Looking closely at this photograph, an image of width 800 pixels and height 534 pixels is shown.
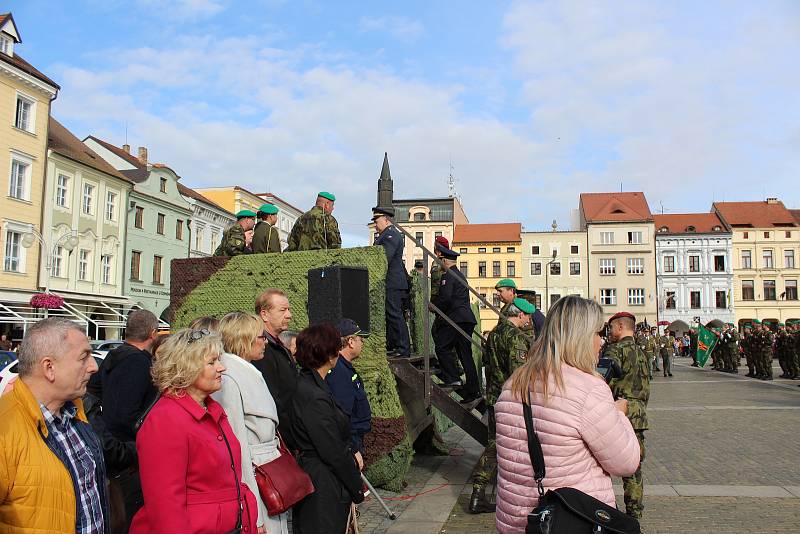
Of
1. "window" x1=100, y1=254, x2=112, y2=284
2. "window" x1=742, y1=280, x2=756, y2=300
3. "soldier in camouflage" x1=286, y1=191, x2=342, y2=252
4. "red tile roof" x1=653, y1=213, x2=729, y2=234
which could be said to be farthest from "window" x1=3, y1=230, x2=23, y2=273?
"window" x1=742, y1=280, x2=756, y2=300

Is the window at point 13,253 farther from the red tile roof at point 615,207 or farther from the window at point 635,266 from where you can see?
the window at point 635,266

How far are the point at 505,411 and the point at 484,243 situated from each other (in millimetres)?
69825

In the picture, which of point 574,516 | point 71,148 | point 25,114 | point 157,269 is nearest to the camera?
point 574,516

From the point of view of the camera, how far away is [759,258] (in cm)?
7088

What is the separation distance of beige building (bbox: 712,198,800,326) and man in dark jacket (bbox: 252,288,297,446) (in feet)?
242

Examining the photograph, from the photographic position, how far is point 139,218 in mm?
40625

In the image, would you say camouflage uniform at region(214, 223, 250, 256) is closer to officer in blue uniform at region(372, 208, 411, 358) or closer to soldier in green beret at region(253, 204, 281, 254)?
soldier in green beret at region(253, 204, 281, 254)

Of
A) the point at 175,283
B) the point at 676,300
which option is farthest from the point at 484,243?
the point at 175,283

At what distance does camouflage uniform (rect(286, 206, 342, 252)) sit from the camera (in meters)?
8.09

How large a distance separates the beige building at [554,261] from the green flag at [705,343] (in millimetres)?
38447

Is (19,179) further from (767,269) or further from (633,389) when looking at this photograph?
(767,269)

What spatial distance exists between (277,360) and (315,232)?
359 centimetres

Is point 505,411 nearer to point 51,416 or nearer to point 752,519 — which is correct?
point 51,416

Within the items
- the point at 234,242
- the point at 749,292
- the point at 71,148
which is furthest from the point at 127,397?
the point at 749,292
